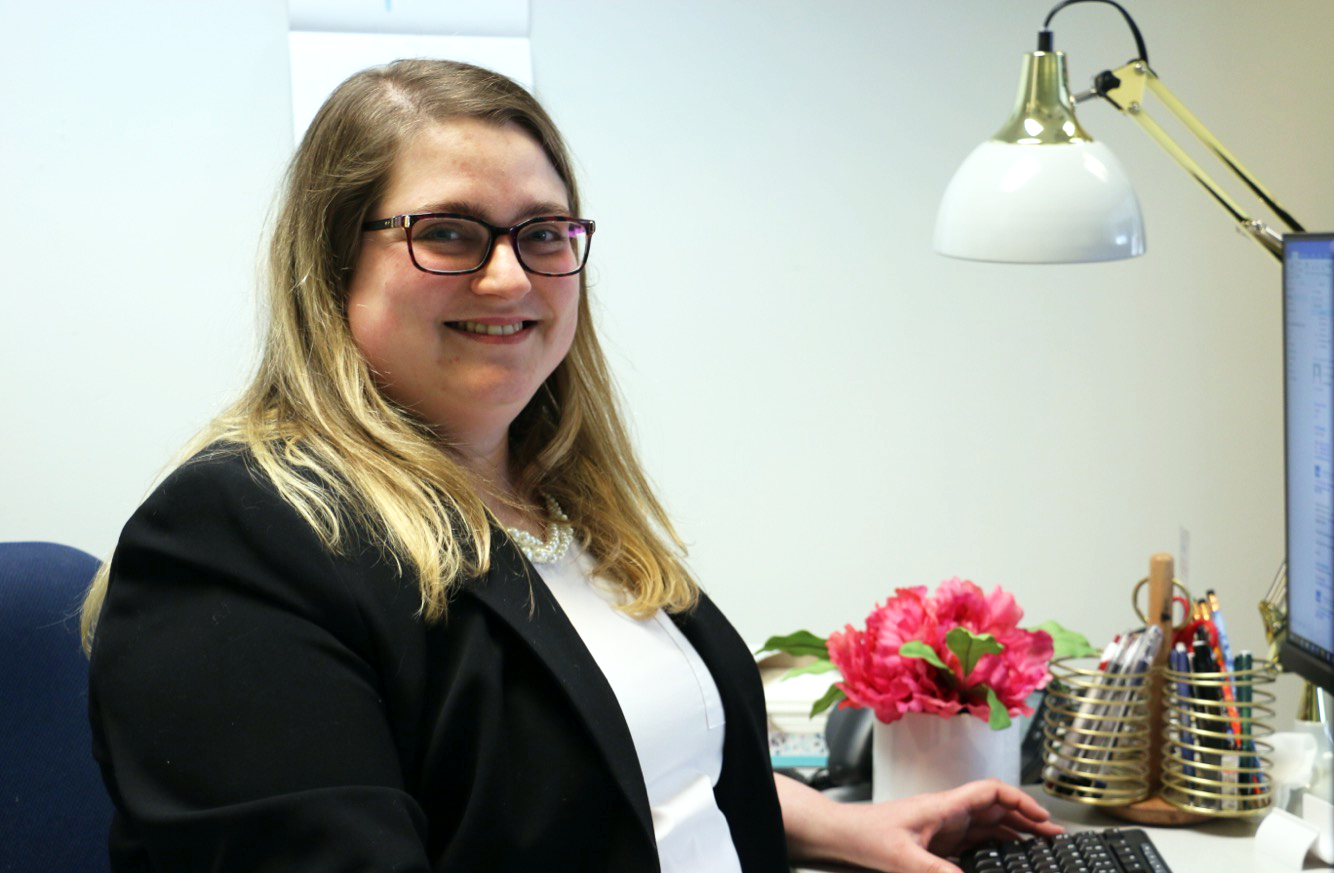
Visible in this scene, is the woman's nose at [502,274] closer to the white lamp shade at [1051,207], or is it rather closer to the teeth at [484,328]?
the teeth at [484,328]

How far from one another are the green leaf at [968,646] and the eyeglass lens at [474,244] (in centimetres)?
48

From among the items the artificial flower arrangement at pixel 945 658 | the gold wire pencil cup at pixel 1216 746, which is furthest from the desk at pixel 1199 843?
the artificial flower arrangement at pixel 945 658

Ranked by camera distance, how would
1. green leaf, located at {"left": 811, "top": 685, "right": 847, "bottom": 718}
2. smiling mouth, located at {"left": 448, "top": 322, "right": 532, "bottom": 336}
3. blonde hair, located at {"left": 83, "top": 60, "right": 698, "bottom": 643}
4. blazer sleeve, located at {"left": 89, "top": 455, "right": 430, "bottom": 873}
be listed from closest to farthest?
1. blazer sleeve, located at {"left": 89, "top": 455, "right": 430, "bottom": 873}
2. blonde hair, located at {"left": 83, "top": 60, "right": 698, "bottom": 643}
3. smiling mouth, located at {"left": 448, "top": 322, "right": 532, "bottom": 336}
4. green leaf, located at {"left": 811, "top": 685, "right": 847, "bottom": 718}

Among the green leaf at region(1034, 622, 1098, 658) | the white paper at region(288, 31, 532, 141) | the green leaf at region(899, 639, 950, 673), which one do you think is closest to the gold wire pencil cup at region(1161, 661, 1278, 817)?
the green leaf at region(1034, 622, 1098, 658)

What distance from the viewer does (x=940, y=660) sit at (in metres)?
1.23

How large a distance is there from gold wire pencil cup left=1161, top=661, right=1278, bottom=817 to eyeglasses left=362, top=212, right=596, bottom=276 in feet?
2.27

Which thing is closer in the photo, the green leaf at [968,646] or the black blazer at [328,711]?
the black blazer at [328,711]

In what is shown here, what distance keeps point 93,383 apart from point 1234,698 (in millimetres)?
1549

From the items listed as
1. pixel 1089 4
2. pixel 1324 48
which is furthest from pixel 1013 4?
pixel 1324 48

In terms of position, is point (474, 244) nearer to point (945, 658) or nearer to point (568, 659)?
point (568, 659)

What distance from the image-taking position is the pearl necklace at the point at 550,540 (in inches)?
44.9

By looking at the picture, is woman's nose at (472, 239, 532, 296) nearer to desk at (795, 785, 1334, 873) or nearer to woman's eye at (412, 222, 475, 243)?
woman's eye at (412, 222, 475, 243)

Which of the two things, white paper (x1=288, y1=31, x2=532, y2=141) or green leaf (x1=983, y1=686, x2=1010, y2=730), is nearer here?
green leaf (x1=983, y1=686, x2=1010, y2=730)

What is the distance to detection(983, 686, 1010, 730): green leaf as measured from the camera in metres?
1.22
